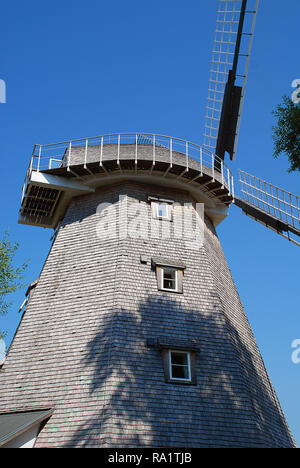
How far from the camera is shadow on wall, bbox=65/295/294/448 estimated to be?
A: 1020 centimetres

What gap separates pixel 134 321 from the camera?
1206 centimetres

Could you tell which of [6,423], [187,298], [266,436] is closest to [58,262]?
[187,298]

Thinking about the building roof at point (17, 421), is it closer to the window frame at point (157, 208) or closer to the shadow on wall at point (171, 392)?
the shadow on wall at point (171, 392)

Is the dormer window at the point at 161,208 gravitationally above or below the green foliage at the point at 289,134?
above

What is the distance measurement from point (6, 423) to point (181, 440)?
3.97 meters

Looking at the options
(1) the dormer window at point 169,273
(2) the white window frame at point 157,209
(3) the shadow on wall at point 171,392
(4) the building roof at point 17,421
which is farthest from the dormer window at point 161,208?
(4) the building roof at point 17,421

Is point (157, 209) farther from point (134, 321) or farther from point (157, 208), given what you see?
point (134, 321)

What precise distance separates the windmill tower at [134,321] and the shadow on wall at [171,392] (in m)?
0.03

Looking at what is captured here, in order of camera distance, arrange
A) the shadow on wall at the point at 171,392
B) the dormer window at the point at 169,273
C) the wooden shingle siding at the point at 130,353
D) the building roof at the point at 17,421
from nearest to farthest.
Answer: the building roof at the point at 17,421 < the shadow on wall at the point at 171,392 < the wooden shingle siding at the point at 130,353 < the dormer window at the point at 169,273

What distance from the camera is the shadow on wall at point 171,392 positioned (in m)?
10.2

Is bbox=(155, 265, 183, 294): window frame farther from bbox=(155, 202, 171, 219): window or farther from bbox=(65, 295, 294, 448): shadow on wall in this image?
bbox=(155, 202, 171, 219): window

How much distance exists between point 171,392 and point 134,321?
1992 millimetres
